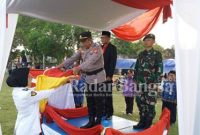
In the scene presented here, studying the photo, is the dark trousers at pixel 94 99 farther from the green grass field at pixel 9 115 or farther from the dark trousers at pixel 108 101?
the green grass field at pixel 9 115

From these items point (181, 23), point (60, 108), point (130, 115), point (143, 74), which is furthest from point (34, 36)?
point (181, 23)

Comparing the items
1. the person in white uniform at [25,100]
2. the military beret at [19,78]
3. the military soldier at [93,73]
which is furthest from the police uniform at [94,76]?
the military beret at [19,78]

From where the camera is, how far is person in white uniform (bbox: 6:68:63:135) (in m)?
4.09

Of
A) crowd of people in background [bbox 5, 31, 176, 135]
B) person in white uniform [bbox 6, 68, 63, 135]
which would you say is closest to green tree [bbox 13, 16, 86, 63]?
crowd of people in background [bbox 5, 31, 176, 135]

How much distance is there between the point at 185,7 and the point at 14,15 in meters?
2.73

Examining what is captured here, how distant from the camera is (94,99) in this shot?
490 cm

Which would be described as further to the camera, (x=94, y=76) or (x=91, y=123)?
(x=91, y=123)

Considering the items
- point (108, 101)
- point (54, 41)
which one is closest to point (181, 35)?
point (108, 101)

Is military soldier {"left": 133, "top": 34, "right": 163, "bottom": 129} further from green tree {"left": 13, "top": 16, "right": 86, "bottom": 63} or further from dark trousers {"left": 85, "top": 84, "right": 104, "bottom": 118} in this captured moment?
green tree {"left": 13, "top": 16, "right": 86, "bottom": 63}

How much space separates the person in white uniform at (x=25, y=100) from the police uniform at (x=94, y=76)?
30.2 inches

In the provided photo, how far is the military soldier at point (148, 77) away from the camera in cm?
480

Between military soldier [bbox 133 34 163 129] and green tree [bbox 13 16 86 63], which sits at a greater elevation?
green tree [bbox 13 16 86 63]

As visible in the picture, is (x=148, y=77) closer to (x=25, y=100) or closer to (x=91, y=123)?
(x=91, y=123)

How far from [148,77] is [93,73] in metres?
0.94
